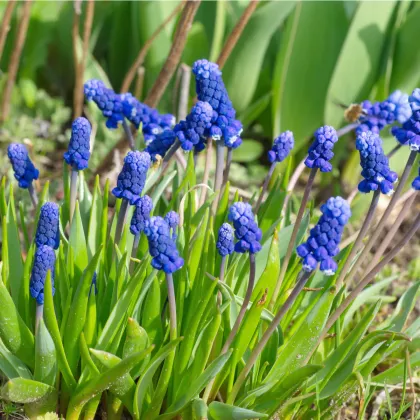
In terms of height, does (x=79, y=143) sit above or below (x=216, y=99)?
below

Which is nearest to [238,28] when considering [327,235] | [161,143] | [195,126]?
[161,143]

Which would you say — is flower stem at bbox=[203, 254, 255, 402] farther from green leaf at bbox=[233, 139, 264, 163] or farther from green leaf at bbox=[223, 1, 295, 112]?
green leaf at bbox=[233, 139, 264, 163]

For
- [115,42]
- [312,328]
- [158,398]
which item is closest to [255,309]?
[312,328]

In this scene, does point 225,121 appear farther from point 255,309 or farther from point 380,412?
point 380,412

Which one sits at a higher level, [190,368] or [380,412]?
[190,368]

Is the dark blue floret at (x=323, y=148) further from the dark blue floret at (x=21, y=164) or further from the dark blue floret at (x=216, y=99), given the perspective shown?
the dark blue floret at (x=21, y=164)

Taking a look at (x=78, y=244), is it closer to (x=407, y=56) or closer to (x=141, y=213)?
(x=141, y=213)

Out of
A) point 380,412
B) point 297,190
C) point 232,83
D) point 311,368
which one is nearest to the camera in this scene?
point 311,368

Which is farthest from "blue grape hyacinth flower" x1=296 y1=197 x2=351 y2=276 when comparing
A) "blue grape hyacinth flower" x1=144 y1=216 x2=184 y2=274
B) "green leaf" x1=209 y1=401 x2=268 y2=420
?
"green leaf" x1=209 y1=401 x2=268 y2=420
